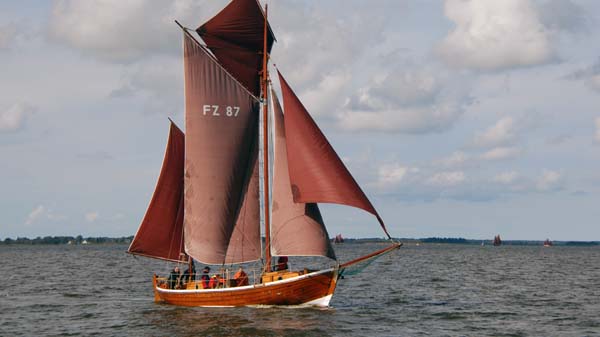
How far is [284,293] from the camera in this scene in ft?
117

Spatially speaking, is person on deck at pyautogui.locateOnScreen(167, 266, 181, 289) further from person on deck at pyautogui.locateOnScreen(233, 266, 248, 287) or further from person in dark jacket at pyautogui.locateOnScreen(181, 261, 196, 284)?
person on deck at pyautogui.locateOnScreen(233, 266, 248, 287)

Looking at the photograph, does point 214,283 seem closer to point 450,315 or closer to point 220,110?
point 220,110

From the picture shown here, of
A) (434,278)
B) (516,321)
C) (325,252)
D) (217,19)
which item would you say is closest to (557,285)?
(434,278)

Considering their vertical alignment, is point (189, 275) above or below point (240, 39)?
below

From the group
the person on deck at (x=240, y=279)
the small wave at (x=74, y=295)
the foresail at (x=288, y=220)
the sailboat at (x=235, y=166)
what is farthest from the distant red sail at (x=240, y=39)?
the small wave at (x=74, y=295)

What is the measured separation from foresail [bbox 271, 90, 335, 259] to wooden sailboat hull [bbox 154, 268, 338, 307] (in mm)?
1162

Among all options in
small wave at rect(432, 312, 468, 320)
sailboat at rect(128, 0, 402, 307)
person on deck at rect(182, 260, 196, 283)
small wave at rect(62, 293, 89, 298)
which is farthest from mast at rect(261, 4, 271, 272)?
small wave at rect(62, 293, 89, 298)

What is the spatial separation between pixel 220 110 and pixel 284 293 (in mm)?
9737

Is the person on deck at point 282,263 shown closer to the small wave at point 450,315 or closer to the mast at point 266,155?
the mast at point 266,155

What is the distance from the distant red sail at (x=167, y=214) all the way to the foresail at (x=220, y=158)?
12.5 ft

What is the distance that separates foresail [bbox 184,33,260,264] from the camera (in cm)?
3872

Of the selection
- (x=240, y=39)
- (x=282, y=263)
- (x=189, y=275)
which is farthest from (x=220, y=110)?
(x=189, y=275)

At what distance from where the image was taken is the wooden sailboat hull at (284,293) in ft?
117

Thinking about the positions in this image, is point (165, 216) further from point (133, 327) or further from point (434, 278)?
point (434, 278)
